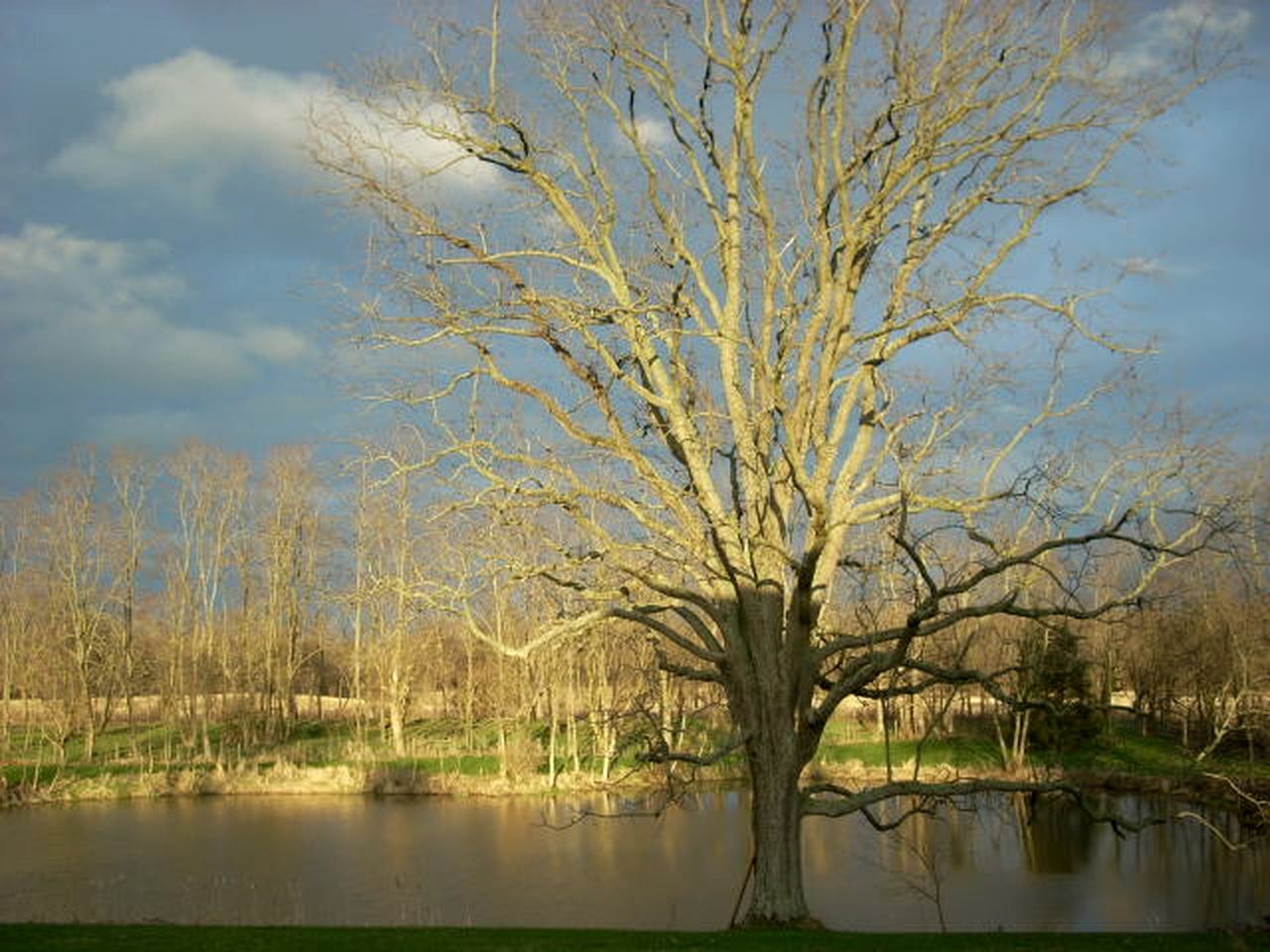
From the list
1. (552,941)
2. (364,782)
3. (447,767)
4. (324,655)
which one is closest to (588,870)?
(552,941)

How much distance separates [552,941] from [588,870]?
10227 millimetres

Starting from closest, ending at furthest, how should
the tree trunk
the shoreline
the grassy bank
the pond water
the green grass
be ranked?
1. the green grass
2. the tree trunk
3. the pond water
4. the shoreline
5. the grassy bank

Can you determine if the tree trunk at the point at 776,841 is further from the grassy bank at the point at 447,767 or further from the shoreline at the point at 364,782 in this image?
the shoreline at the point at 364,782

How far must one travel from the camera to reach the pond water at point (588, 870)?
17062 millimetres

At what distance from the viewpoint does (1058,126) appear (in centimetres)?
1193

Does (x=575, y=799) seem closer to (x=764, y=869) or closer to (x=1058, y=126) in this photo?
(x=764, y=869)

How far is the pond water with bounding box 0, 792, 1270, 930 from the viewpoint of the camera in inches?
672

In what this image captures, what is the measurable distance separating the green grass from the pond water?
9.10 feet

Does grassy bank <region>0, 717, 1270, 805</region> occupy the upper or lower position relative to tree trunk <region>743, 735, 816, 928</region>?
lower

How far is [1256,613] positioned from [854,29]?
20.7 meters

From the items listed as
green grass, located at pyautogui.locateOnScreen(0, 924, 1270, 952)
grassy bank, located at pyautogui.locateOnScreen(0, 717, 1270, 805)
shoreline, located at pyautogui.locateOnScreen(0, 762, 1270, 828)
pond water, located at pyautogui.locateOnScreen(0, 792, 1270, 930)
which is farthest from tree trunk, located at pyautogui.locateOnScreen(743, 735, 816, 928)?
shoreline, located at pyautogui.locateOnScreen(0, 762, 1270, 828)

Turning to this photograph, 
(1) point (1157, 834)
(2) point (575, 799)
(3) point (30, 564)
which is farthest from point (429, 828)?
(3) point (30, 564)

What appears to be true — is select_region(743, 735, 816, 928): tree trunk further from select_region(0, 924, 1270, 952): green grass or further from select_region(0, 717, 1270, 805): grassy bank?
select_region(0, 717, 1270, 805): grassy bank

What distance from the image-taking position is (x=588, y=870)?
20797 mm
